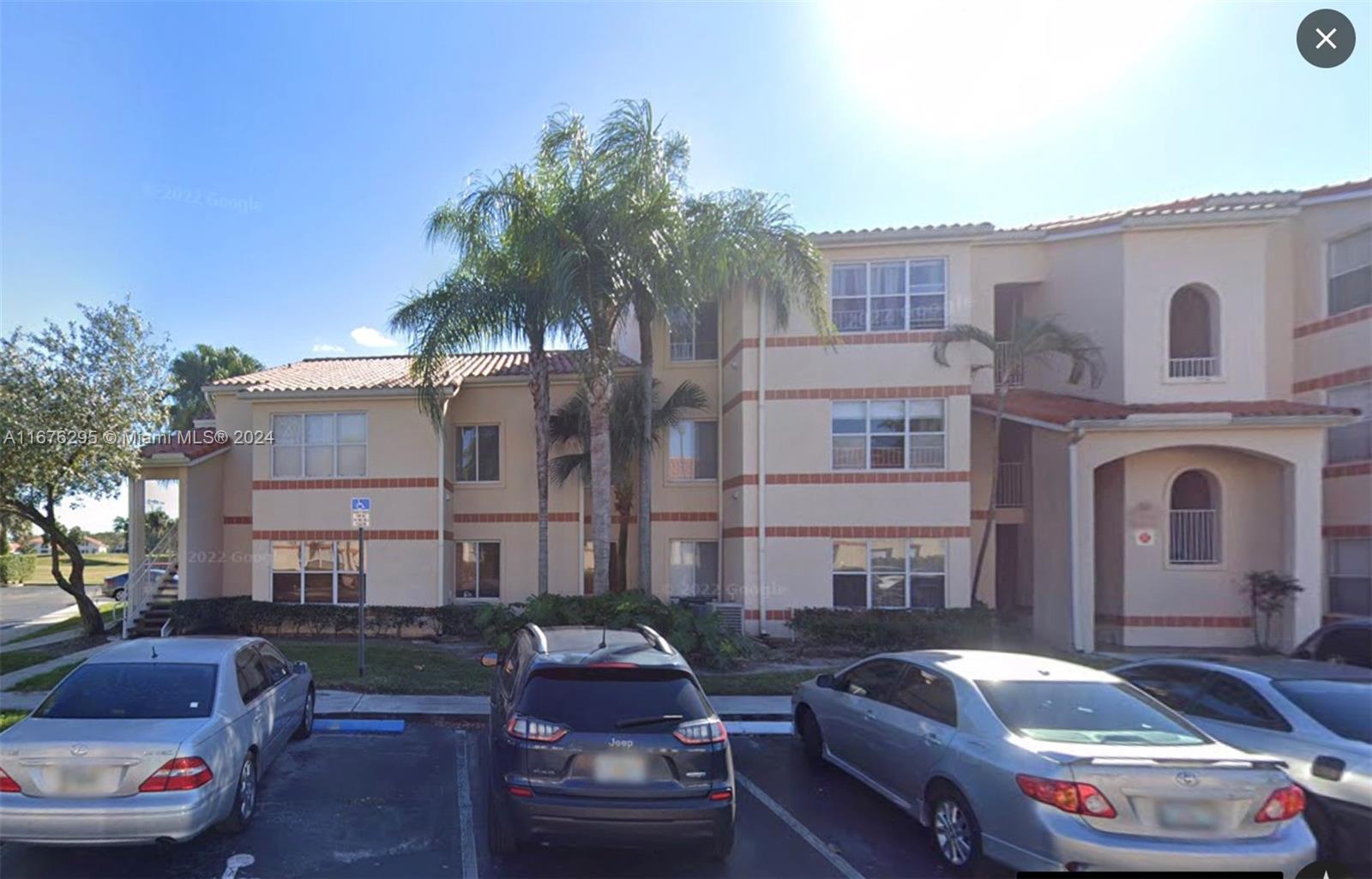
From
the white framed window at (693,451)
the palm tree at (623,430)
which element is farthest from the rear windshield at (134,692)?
the white framed window at (693,451)

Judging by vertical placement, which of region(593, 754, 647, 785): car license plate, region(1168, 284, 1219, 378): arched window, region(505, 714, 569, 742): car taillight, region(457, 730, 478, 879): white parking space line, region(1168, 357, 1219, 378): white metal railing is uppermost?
region(1168, 284, 1219, 378): arched window

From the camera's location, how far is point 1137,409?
13938 millimetres

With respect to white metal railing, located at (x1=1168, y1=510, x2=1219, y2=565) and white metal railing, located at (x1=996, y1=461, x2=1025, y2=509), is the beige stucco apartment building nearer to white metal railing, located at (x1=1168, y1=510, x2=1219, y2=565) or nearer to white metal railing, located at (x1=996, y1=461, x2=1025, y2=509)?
white metal railing, located at (x1=1168, y1=510, x2=1219, y2=565)

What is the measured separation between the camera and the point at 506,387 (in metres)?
17.9

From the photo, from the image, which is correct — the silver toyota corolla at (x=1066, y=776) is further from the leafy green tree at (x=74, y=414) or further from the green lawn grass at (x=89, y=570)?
the green lawn grass at (x=89, y=570)

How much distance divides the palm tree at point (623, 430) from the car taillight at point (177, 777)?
11.1 meters

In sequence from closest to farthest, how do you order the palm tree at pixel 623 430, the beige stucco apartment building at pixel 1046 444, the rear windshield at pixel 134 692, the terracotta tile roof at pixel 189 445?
the rear windshield at pixel 134 692 → the beige stucco apartment building at pixel 1046 444 → the palm tree at pixel 623 430 → the terracotta tile roof at pixel 189 445

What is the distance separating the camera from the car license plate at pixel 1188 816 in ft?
13.6

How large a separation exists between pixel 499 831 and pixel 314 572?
1424 centimetres

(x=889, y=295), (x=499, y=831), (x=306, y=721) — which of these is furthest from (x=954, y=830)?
(x=889, y=295)

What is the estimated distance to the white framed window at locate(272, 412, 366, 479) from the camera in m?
17.0

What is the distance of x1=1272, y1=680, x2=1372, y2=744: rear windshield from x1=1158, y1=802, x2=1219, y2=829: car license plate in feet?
5.62

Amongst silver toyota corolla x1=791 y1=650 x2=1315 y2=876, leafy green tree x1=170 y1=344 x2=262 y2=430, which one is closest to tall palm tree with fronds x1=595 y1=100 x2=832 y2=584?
silver toyota corolla x1=791 y1=650 x2=1315 y2=876

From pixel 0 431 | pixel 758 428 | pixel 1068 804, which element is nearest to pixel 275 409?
pixel 0 431
